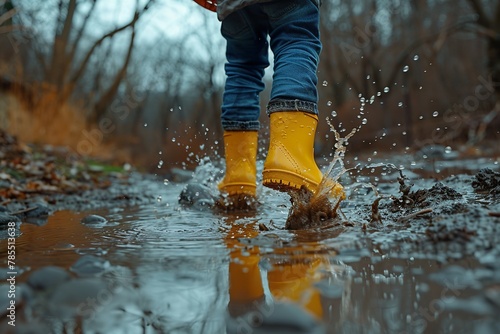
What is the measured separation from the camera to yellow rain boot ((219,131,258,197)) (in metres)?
2.01

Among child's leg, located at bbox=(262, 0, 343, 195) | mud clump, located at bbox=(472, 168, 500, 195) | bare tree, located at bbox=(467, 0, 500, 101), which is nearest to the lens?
child's leg, located at bbox=(262, 0, 343, 195)

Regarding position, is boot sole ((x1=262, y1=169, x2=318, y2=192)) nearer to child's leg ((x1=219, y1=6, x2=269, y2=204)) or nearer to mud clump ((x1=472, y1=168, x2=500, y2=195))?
child's leg ((x1=219, y1=6, x2=269, y2=204))

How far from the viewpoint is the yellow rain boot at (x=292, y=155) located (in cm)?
145

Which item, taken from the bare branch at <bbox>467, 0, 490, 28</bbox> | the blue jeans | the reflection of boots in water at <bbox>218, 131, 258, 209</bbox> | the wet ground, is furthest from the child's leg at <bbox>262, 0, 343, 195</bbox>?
the bare branch at <bbox>467, 0, 490, 28</bbox>

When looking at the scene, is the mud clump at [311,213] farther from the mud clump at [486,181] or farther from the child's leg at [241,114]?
the mud clump at [486,181]

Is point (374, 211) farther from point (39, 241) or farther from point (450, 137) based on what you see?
point (450, 137)

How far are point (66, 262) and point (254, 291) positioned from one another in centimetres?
44

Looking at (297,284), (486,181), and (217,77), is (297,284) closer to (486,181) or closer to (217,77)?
(486,181)

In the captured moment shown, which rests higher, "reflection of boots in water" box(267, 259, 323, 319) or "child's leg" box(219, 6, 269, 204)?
"child's leg" box(219, 6, 269, 204)

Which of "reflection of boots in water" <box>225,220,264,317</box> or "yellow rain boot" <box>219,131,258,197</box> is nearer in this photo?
"reflection of boots in water" <box>225,220,264,317</box>

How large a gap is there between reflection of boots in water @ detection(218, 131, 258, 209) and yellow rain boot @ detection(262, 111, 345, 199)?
46cm

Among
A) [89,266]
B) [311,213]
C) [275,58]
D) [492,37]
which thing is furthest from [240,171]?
[492,37]

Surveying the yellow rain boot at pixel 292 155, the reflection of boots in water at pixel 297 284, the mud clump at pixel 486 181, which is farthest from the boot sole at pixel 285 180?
the mud clump at pixel 486 181

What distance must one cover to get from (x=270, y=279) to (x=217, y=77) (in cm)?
→ 1765
